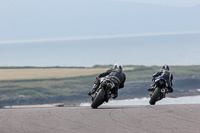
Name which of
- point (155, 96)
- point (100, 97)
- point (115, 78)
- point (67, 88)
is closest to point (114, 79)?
point (115, 78)

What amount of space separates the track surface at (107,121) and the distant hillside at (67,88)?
52654 mm

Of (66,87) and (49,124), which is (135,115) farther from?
(66,87)

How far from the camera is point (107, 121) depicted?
1260 centimetres

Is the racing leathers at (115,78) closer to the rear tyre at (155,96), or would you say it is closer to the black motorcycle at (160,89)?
the rear tyre at (155,96)

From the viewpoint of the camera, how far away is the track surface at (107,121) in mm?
11336

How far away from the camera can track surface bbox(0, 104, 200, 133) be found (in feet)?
37.2

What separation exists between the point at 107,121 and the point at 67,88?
6756 cm

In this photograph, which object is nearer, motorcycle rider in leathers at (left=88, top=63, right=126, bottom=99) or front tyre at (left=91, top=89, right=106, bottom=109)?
front tyre at (left=91, top=89, right=106, bottom=109)

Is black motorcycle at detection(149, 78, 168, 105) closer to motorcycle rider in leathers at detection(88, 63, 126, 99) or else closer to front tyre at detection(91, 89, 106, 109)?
motorcycle rider in leathers at detection(88, 63, 126, 99)

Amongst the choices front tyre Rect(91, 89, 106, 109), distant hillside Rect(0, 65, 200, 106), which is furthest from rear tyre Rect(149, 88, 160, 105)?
distant hillside Rect(0, 65, 200, 106)

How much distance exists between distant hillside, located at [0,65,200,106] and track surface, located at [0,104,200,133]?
52.7m

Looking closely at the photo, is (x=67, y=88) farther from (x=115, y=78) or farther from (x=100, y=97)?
(x=100, y=97)

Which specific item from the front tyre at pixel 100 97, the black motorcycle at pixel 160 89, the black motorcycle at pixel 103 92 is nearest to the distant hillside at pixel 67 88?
the black motorcycle at pixel 160 89

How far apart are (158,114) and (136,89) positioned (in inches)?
2500
